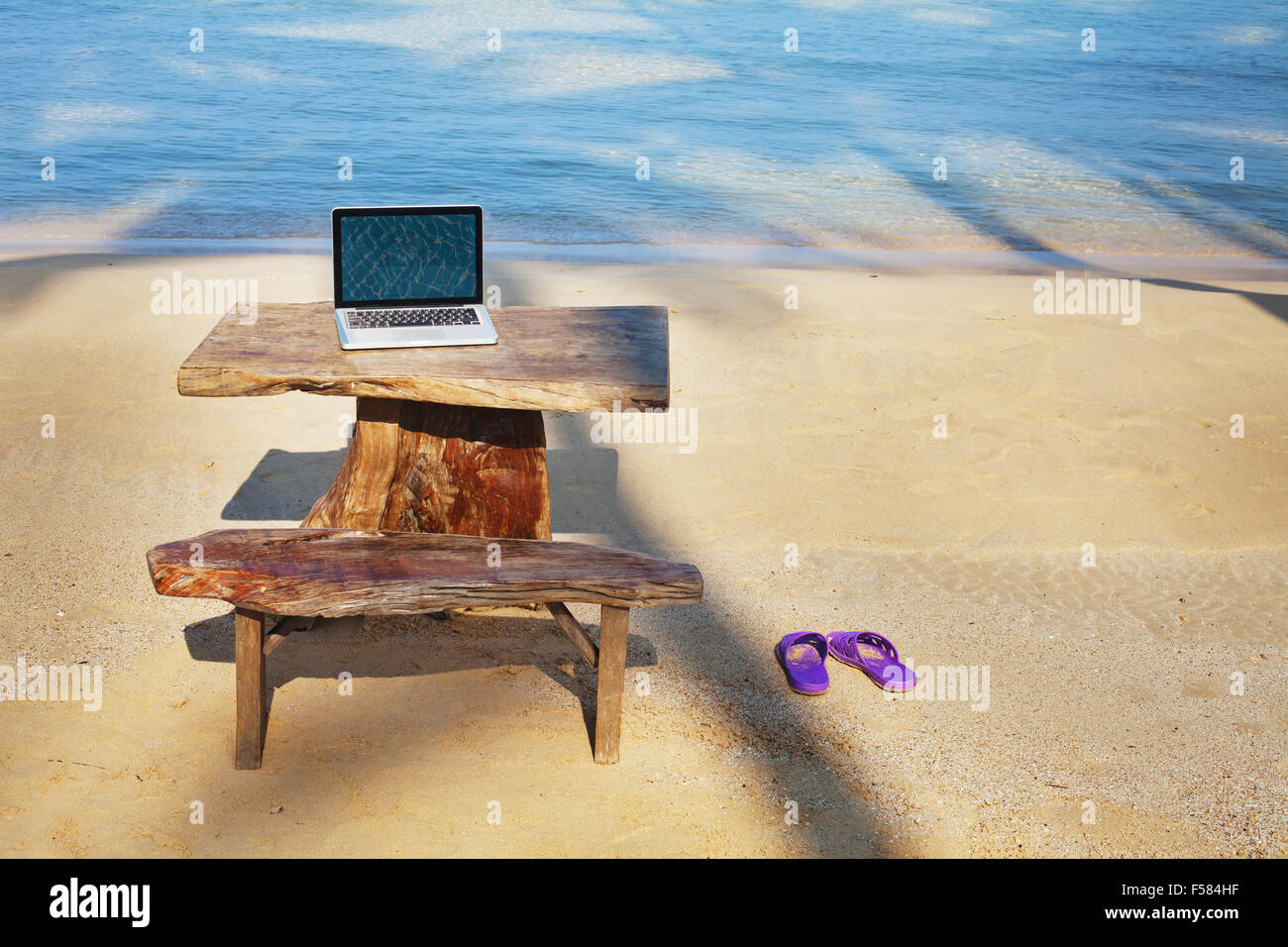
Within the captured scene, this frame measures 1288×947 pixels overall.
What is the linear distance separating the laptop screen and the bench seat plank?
0.81 meters

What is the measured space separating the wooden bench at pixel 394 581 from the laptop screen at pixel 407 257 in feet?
2.66

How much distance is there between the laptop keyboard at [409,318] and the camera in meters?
3.42

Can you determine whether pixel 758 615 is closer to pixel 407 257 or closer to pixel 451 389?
pixel 451 389

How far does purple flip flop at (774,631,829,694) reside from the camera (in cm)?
362

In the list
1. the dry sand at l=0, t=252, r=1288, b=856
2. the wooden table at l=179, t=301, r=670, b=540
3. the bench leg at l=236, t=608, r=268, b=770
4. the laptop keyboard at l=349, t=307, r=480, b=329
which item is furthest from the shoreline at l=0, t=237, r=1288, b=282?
the bench leg at l=236, t=608, r=268, b=770

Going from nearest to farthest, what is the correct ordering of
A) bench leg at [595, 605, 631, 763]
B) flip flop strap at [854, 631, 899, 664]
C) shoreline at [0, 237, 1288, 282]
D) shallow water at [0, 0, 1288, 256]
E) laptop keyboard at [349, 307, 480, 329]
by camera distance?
bench leg at [595, 605, 631, 763]
laptop keyboard at [349, 307, 480, 329]
flip flop strap at [854, 631, 899, 664]
shoreline at [0, 237, 1288, 282]
shallow water at [0, 0, 1288, 256]

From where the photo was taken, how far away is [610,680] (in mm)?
3168

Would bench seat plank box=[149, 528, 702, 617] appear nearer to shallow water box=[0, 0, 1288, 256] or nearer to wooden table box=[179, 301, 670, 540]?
wooden table box=[179, 301, 670, 540]

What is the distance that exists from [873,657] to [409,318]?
192 centimetres

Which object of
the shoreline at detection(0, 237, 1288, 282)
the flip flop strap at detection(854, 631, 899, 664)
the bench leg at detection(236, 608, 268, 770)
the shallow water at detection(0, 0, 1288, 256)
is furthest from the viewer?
the shallow water at detection(0, 0, 1288, 256)

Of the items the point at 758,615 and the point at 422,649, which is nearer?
the point at 422,649

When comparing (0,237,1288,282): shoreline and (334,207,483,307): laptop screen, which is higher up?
(334,207,483,307): laptop screen

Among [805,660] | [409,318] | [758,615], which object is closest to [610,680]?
[805,660]

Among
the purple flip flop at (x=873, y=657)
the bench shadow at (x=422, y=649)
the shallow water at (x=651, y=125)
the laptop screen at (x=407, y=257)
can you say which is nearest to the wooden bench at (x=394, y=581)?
the bench shadow at (x=422, y=649)
